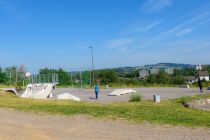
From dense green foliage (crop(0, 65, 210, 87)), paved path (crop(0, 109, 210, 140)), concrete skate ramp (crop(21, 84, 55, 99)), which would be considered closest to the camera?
paved path (crop(0, 109, 210, 140))

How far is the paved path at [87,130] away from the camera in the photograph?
1185 centimetres

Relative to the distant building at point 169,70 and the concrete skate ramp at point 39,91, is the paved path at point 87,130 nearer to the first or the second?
the concrete skate ramp at point 39,91

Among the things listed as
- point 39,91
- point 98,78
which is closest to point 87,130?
point 39,91

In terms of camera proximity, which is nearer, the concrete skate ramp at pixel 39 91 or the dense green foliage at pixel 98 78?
the concrete skate ramp at pixel 39 91

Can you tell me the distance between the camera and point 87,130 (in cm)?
1332

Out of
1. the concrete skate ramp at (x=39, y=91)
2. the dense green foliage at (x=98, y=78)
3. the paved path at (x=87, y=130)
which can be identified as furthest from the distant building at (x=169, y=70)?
the paved path at (x=87, y=130)

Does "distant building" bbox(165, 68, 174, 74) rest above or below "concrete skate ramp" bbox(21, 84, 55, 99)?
above

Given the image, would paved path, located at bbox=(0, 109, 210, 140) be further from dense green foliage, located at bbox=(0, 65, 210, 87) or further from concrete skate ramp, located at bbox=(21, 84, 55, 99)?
dense green foliage, located at bbox=(0, 65, 210, 87)

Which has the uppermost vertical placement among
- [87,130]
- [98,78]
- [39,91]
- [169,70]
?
[169,70]

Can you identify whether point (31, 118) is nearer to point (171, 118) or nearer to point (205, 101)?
point (171, 118)

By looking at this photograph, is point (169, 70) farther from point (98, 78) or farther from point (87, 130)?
point (87, 130)

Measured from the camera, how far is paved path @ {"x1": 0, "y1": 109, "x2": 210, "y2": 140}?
1185cm

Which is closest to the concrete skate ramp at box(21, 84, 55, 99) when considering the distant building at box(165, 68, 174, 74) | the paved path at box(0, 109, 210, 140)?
the paved path at box(0, 109, 210, 140)

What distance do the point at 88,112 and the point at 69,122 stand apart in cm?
298
